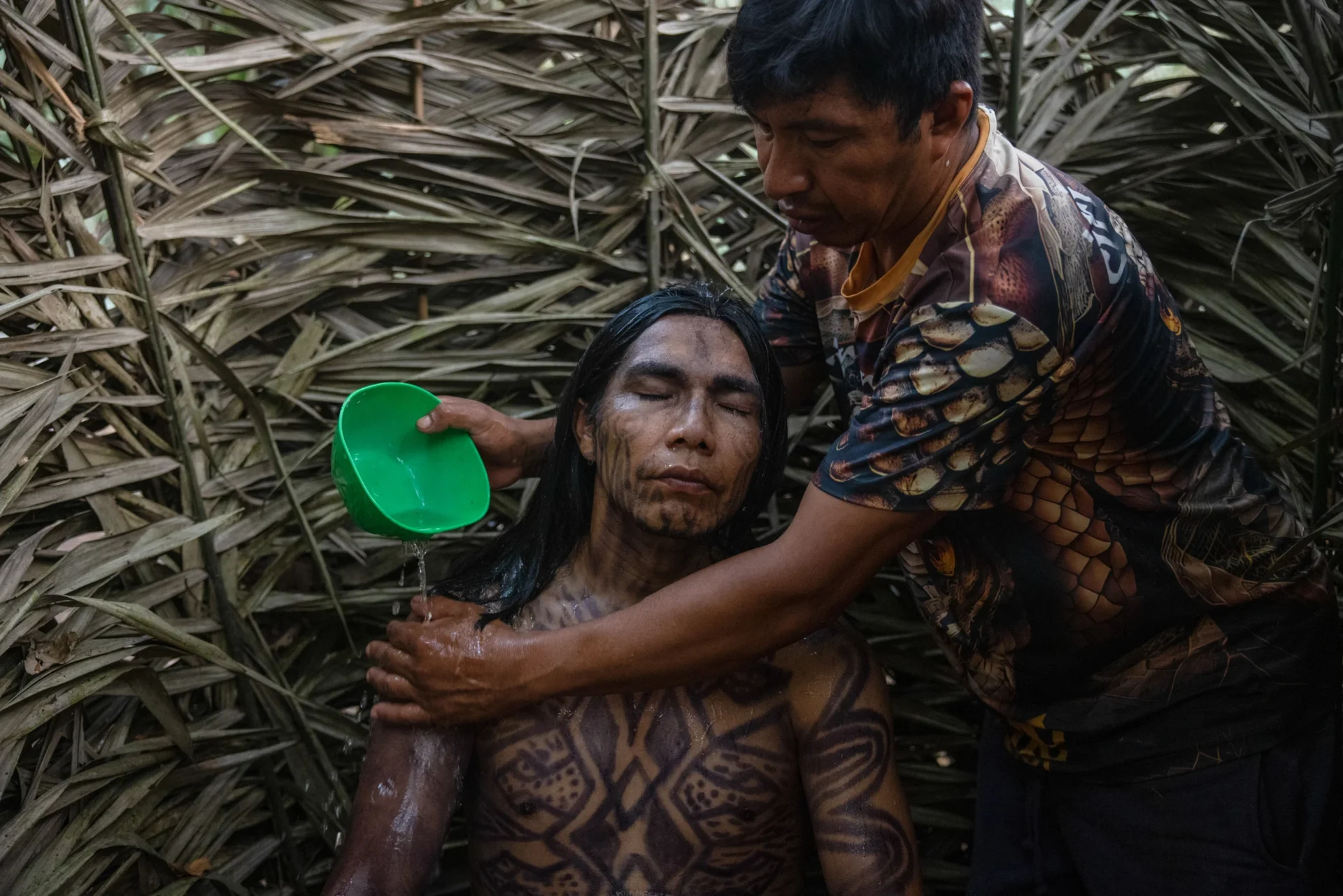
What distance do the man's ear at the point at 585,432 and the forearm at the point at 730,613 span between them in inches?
20.2

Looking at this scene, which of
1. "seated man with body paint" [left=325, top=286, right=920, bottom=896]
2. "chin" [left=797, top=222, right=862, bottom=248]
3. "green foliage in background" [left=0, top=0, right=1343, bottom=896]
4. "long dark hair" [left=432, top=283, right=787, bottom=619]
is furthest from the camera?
"green foliage in background" [left=0, top=0, right=1343, bottom=896]

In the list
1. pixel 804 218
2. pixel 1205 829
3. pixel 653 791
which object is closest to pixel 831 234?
pixel 804 218

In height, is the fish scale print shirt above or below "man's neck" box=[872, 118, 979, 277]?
below

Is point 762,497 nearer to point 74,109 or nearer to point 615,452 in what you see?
point 615,452

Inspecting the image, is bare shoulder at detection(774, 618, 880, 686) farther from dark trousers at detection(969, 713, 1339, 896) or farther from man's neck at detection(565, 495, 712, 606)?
dark trousers at detection(969, 713, 1339, 896)

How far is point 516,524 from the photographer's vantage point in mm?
2684

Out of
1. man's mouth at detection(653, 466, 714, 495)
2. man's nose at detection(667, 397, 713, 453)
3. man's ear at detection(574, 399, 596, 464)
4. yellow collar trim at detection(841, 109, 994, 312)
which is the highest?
yellow collar trim at detection(841, 109, 994, 312)

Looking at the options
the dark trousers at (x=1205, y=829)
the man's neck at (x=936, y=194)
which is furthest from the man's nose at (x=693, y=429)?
Result: the dark trousers at (x=1205, y=829)

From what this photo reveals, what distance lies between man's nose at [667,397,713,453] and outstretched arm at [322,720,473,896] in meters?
0.70

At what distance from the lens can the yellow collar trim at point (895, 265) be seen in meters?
1.96

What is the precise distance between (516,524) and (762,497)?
56cm

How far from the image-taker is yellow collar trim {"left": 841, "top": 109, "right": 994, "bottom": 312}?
1.96 metres

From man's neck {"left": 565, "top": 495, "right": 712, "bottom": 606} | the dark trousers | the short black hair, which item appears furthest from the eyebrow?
the dark trousers

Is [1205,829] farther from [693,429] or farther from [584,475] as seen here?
[584,475]
